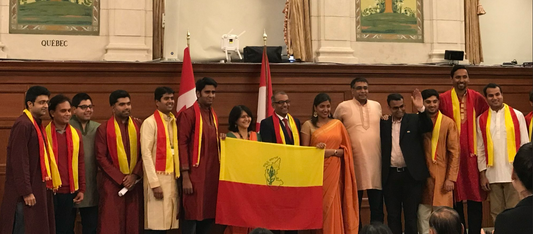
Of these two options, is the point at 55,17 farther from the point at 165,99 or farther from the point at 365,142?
the point at 365,142

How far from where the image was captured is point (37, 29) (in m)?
7.04

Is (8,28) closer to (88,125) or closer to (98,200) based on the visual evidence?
(88,125)

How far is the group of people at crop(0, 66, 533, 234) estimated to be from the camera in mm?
4895

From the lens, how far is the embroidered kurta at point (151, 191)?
499cm

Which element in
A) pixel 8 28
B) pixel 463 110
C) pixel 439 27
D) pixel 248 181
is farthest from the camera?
pixel 439 27

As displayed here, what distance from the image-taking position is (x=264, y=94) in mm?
6375

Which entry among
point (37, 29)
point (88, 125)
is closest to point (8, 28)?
point (37, 29)

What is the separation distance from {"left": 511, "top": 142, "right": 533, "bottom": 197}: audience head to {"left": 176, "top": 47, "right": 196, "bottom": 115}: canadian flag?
3.51m

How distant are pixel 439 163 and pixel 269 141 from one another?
156cm

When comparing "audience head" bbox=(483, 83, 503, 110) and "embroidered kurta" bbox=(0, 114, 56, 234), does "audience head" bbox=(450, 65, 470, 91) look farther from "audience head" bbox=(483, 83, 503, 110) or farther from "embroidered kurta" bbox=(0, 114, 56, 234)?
"embroidered kurta" bbox=(0, 114, 56, 234)

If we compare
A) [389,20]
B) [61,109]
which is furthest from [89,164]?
[389,20]

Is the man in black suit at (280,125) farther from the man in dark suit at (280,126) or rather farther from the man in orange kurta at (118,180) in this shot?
the man in orange kurta at (118,180)

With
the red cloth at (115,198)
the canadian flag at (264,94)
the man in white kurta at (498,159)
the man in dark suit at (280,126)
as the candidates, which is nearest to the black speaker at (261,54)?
the canadian flag at (264,94)

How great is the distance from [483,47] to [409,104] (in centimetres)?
253
